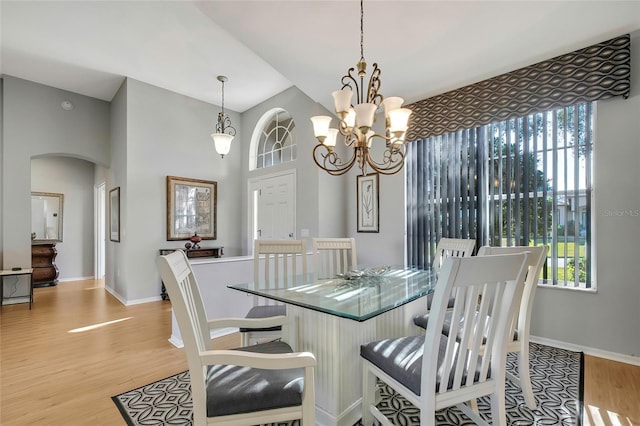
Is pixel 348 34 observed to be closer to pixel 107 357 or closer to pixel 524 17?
pixel 524 17

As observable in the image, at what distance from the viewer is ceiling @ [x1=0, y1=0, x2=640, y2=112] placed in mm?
2328

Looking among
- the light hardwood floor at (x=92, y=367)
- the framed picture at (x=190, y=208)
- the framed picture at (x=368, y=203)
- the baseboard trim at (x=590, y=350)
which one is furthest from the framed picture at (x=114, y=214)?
the baseboard trim at (x=590, y=350)

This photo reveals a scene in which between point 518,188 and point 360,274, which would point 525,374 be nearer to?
point 360,274

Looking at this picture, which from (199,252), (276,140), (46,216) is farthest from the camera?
(46,216)

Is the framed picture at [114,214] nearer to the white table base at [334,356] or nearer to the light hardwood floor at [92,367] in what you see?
the light hardwood floor at [92,367]

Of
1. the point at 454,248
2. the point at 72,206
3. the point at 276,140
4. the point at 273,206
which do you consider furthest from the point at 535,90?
the point at 72,206

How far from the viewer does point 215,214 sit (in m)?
5.45

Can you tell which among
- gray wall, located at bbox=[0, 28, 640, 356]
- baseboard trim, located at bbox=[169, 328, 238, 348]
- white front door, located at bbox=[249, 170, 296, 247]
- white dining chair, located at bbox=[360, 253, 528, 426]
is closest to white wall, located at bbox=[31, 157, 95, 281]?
gray wall, located at bbox=[0, 28, 640, 356]

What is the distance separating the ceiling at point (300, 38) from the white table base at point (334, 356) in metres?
2.37

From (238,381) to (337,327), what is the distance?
0.56 meters

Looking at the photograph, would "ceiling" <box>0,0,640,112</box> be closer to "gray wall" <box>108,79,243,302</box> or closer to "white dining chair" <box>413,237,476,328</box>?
"gray wall" <box>108,79,243,302</box>

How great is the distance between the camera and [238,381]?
121 cm

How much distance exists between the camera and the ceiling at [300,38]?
233cm

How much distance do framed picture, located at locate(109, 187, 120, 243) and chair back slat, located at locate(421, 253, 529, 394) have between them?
5.19 m
